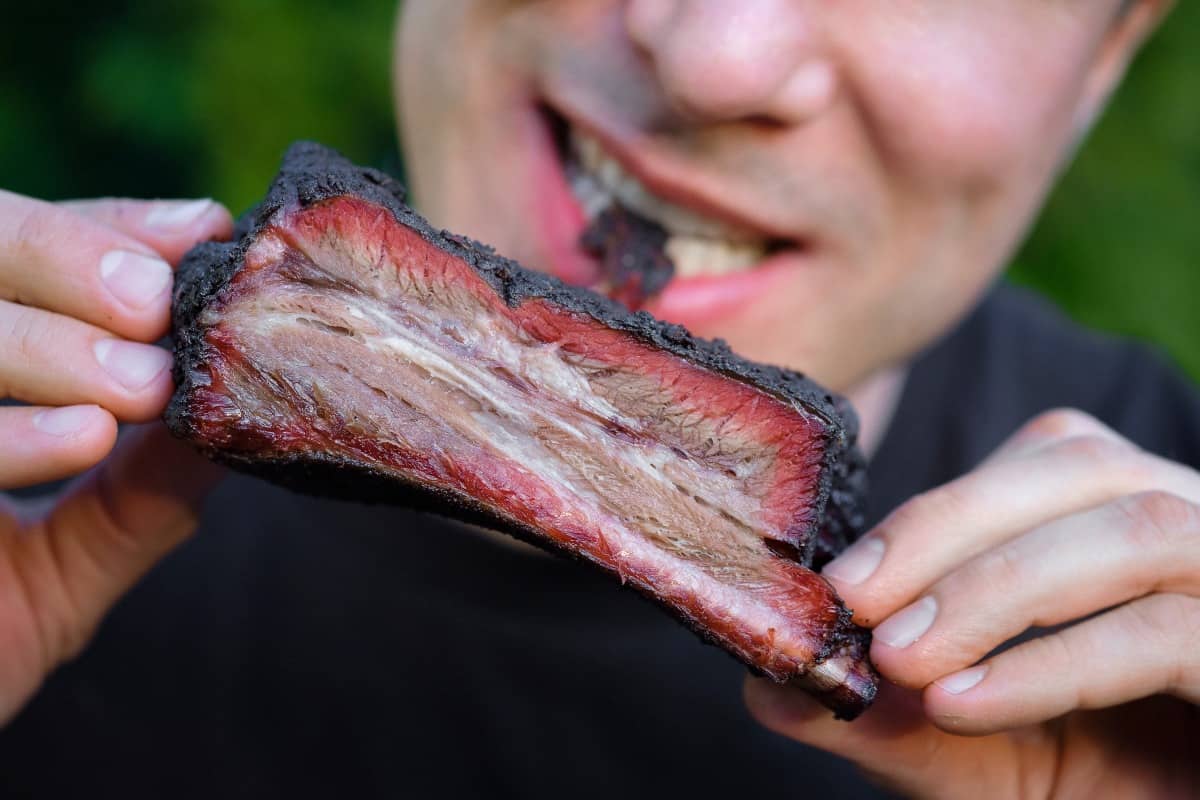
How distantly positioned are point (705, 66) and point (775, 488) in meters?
0.77

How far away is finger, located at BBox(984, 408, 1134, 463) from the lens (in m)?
1.64

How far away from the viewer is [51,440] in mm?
1294

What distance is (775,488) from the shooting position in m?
1.33

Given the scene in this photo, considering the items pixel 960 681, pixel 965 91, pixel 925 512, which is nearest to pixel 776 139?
pixel 965 91

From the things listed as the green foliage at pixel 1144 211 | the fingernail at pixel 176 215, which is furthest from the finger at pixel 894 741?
the green foliage at pixel 1144 211

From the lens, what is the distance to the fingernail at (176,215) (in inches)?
59.6

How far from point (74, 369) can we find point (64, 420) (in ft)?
0.23

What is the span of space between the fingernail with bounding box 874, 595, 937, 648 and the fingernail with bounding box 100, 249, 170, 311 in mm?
1010

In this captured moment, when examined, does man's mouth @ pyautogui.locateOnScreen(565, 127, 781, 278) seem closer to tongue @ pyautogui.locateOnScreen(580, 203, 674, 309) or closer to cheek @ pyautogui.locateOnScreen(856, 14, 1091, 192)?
tongue @ pyautogui.locateOnScreen(580, 203, 674, 309)

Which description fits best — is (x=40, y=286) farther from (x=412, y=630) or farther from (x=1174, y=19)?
(x=1174, y=19)

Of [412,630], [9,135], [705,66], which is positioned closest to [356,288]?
[705,66]

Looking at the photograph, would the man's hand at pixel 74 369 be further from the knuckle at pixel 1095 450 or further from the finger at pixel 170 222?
the knuckle at pixel 1095 450

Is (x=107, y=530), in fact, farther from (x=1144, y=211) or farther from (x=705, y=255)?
(x=1144, y=211)

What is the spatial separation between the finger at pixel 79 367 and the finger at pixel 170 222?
0.19 meters
